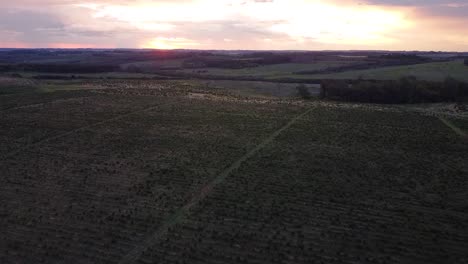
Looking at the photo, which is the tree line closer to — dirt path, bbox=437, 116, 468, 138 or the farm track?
dirt path, bbox=437, 116, 468, 138

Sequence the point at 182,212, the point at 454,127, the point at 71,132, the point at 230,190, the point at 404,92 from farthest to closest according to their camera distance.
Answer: the point at 404,92, the point at 454,127, the point at 71,132, the point at 230,190, the point at 182,212

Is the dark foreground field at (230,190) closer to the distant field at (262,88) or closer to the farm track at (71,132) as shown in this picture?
the farm track at (71,132)

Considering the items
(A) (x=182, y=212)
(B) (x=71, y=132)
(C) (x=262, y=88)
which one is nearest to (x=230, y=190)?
(A) (x=182, y=212)

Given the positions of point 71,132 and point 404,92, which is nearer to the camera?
point 71,132

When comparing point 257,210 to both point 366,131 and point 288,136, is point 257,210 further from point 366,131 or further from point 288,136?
point 366,131

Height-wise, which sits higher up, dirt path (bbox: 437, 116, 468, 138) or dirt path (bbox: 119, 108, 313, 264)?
dirt path (bbox: 437, 116, 468, 138)

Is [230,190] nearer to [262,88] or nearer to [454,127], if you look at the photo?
[454,127]

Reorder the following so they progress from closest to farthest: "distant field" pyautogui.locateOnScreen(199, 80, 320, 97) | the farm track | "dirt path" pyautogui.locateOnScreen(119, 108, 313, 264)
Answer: "dirt path" pyautogui.locateOnScreen(119, 108, 313, 264), the farm track, "distant field" pyautogui.locateOnScreen(199, 80, 320, 97)

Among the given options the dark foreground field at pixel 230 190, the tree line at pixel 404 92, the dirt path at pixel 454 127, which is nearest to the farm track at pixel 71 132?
the dark foreground field at pixel 230 190

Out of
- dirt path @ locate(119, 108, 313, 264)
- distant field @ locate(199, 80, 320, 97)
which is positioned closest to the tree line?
distant field @ locate(199, 80, 320, 97)
